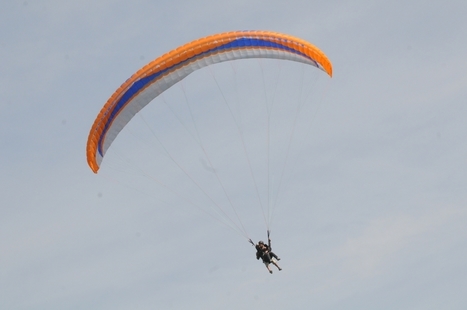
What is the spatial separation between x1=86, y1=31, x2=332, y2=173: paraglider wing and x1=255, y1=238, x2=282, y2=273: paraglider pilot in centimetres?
755

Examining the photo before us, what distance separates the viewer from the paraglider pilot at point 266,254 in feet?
165

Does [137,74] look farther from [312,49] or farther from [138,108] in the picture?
[312,49]

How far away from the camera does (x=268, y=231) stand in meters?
50.6

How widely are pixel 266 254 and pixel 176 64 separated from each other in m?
8.86

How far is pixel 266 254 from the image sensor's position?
50.4 meters

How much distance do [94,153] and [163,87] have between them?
4119mm

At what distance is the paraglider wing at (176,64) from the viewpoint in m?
48.0

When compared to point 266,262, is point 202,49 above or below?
above

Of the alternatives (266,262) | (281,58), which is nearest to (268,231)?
(266,262)

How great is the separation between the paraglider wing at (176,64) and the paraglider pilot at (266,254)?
7545mm

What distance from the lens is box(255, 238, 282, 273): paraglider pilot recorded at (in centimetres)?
5034

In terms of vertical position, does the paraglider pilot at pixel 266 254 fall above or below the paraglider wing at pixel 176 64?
below

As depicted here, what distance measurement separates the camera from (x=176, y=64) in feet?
158

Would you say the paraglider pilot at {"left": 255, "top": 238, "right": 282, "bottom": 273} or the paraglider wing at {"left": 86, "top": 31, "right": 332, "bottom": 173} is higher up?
the paraglider wing at {"left": 86, "top": 31, "right": 332, "bottom": 173}
